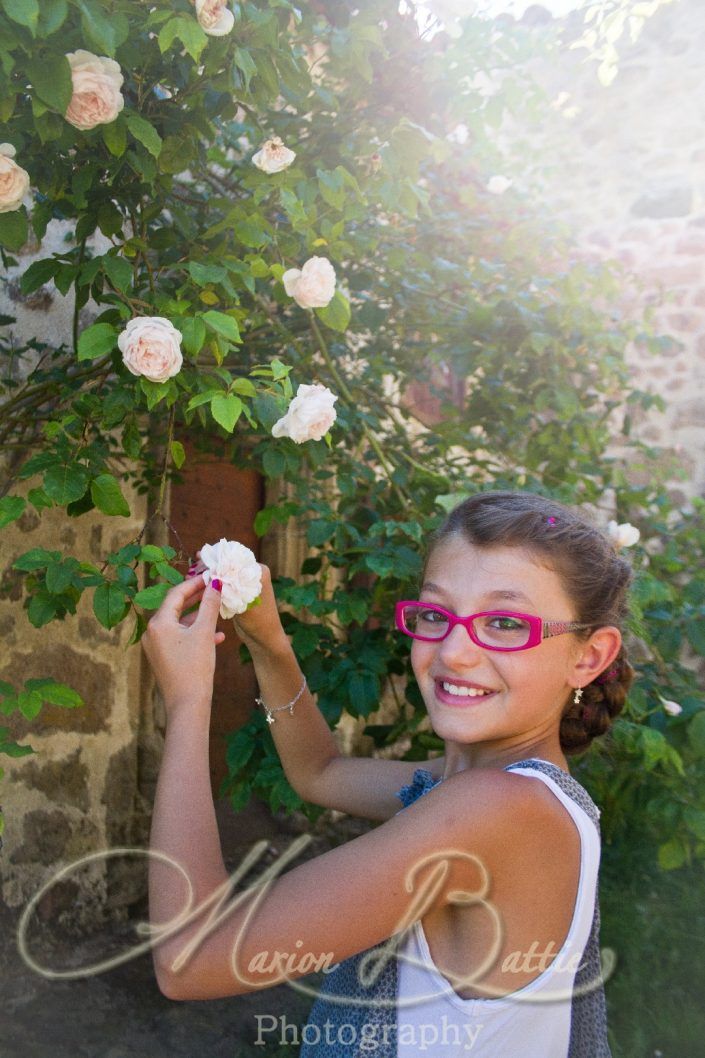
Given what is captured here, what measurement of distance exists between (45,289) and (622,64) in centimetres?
508

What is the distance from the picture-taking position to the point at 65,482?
1911 mm

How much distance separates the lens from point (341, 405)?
8.68 ft

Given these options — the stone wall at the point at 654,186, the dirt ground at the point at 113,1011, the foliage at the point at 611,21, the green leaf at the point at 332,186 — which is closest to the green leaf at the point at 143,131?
the green leaf at the point at 332,186

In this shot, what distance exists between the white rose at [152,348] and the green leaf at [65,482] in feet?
1.05

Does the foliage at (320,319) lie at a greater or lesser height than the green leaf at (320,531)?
greater

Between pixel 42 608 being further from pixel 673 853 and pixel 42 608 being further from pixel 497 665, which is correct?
pixel 673 853

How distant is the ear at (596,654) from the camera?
138 cm

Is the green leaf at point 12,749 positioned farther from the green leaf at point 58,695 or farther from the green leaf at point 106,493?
the green leaf at point 106,493

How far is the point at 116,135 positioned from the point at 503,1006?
156cm

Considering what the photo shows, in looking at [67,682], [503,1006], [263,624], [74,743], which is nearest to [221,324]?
[263,624]

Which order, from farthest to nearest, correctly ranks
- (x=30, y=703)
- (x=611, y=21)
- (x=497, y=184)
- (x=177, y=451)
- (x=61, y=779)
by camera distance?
(x=497, y=184) → (x=61, y=779) → (x=611, y=21) → (x=177, y=451) → (x=30, y=703)

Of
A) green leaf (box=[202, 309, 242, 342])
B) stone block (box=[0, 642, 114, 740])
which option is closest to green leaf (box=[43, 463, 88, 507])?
green leaf (box=[202, 309, 242, 342])

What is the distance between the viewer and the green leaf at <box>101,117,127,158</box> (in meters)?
1.72

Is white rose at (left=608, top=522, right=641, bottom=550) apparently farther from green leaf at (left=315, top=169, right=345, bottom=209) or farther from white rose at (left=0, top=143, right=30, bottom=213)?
white rose at (left=0, top=143, right=30, bottom=213)
